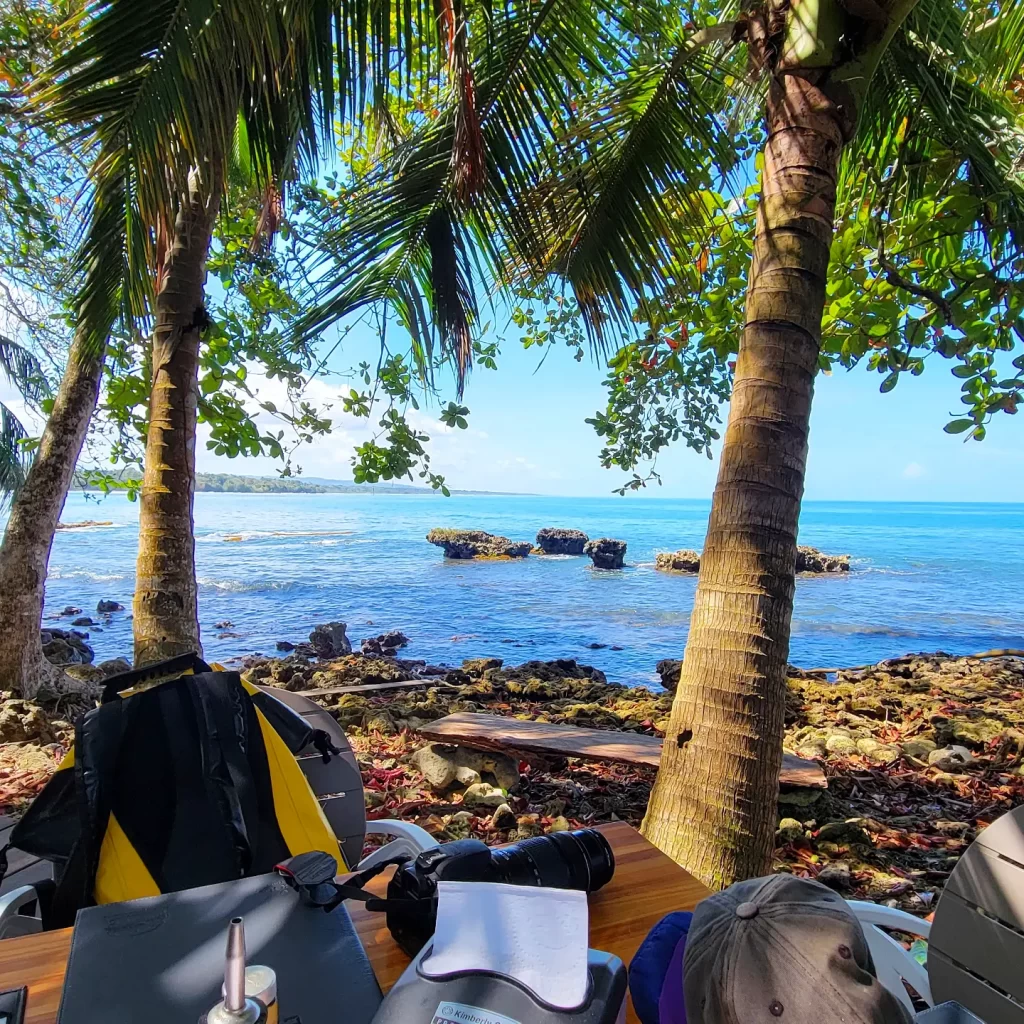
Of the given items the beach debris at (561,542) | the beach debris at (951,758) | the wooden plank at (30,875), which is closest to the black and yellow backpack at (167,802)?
the wooden plank at (30,875)

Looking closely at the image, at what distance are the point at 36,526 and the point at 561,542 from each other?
3119 cm

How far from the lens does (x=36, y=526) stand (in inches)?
215

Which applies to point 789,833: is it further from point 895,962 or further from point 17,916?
point 17,916

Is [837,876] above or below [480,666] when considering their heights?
above

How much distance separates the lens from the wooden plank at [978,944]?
1.08 metres

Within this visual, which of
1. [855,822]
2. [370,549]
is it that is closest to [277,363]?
[855,822]

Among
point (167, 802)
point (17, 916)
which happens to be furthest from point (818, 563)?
point (17, 916)

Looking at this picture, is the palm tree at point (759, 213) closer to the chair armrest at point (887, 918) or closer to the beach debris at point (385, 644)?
the chair armrest at point (887, 918)

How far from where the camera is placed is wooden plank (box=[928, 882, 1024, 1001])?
108 centimetres

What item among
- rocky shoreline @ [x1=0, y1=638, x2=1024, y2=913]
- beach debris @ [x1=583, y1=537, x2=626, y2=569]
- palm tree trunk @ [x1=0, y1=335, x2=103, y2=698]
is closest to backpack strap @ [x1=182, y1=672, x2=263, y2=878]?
rocky shoreline @ [x1=0, y1=638, x2=1024, y2=913]

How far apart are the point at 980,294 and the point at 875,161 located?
0.92m

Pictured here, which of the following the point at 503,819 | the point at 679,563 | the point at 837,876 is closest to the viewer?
the point at 837,876

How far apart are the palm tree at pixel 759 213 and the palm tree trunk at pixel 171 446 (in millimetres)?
851

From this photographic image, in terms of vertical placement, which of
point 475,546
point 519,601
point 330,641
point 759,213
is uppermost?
point 759,213
